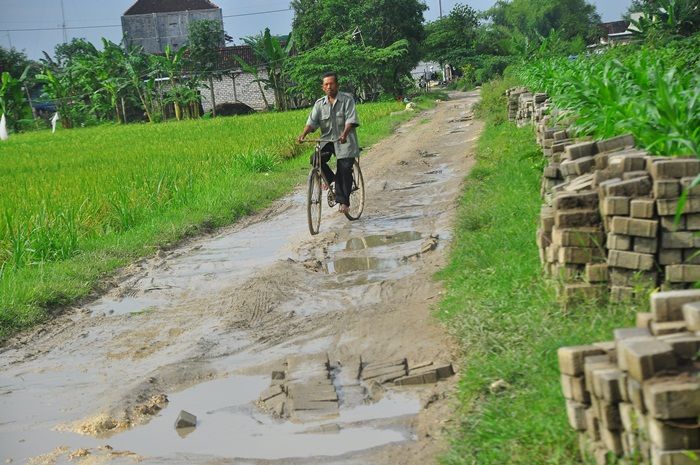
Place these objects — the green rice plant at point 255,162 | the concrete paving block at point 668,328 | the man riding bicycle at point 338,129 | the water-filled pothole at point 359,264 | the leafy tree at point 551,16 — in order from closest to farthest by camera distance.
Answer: the concrete paving block at point 668,328, the water-filled pothole at point 359,264, the man riding bicycle at point 338,129, the green rice plant at point 255,162, the leafy tree at point 551,16

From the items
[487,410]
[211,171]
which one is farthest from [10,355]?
[211,171]

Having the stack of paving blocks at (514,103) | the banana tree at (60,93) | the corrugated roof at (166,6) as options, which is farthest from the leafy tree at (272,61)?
the stack of paving blocks at (514,103)

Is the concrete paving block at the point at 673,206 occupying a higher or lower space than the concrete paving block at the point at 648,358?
higher

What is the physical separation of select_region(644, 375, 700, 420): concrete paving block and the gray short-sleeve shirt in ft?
25.9

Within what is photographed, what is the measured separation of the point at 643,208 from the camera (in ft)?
16.4

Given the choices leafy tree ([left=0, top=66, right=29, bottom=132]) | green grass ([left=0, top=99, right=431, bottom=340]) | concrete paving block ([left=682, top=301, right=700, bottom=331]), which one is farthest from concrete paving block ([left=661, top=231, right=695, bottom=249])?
leafy tree ([left=0, top=66, right=29, bottom=132])

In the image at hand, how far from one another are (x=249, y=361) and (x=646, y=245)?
8.92 ft

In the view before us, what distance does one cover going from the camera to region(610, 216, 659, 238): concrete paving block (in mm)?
5008

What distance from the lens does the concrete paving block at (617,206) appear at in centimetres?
507

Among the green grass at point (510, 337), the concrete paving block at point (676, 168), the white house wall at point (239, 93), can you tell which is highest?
the white house wall at point (239, 93)

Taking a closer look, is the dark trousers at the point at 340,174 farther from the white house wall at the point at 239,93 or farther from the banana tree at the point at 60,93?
the white house wall at the point at 239,93

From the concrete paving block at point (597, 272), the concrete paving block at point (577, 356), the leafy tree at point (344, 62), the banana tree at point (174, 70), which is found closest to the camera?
the concrete paving block at point (577, 356)

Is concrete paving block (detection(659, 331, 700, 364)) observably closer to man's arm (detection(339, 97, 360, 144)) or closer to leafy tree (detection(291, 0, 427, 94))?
man's arm (detection(339, 97, 360, 144))

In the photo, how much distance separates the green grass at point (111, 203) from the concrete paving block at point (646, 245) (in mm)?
5003
